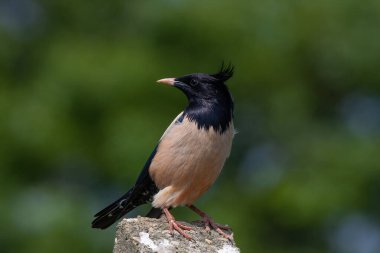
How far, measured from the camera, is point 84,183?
19391mm

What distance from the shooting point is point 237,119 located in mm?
20219

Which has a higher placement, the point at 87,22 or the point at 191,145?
the point at 87,22

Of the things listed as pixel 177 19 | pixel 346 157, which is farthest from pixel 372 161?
pixel 177 19

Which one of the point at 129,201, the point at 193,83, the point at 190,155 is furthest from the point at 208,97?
→ the point at 129,201

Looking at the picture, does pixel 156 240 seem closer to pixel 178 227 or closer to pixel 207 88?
pixel 178 227

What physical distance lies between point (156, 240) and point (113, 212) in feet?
5.74

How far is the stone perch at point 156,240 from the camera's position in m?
6.71

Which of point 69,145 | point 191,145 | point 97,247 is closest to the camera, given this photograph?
point 191,145

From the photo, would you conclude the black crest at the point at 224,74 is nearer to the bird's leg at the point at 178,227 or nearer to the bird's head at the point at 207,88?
the bird's head at the point at 207,88

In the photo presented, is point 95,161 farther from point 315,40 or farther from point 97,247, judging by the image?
point 315,40

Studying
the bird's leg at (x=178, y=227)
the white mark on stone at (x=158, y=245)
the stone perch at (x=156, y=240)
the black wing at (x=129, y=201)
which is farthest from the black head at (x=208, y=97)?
the white mark on stone at (x=158, y=245)

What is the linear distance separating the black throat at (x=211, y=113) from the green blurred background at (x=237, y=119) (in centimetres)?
831

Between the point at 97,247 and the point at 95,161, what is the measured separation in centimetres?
202

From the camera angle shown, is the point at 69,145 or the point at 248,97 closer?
the point at 69,145
